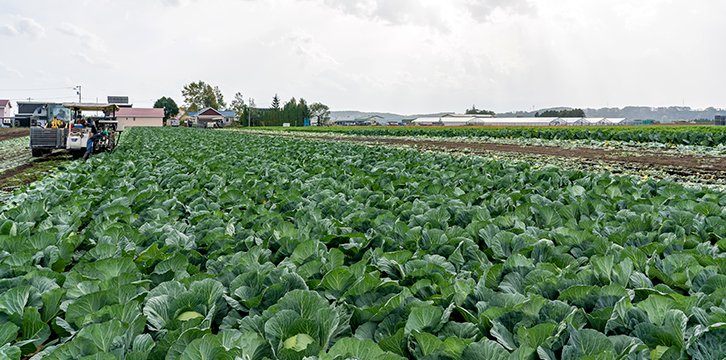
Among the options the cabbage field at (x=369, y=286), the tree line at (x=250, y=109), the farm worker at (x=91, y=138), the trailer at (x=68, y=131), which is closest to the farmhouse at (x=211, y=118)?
the tree line at (x=250, y=109)

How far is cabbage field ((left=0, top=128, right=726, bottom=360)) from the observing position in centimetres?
197

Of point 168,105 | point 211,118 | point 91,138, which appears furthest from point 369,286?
point 168,105

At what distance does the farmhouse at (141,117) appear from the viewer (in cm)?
8550

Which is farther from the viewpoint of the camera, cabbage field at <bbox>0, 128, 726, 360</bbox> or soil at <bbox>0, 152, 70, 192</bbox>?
soil at <bbox>0, 152, 70, 192</bbox>

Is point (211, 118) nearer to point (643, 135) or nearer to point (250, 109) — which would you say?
point (250, 109)

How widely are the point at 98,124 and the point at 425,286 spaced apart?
1969cm

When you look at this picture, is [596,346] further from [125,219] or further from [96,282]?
[125,219]

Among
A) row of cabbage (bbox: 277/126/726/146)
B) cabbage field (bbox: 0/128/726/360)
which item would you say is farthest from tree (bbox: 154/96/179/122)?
cabbage field (bbox: 0/128/726/360)

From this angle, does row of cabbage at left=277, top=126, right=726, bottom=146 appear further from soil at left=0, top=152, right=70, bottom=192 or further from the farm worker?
soil at left=0, top=152, right=70, bottom=192

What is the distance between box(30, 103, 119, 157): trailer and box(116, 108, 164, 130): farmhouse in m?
70.7

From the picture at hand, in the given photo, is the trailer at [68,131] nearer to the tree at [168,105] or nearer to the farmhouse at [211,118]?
the farmhouse at [211,118]

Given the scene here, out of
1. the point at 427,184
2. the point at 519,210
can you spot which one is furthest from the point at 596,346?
the point at 427,184

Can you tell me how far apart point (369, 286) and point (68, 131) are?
17630 millimetres

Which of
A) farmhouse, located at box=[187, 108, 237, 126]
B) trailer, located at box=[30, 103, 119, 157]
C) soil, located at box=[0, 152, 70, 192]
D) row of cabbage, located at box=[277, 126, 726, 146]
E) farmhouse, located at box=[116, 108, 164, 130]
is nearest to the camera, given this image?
soil, located at box=[0, 152, 70, 192]
